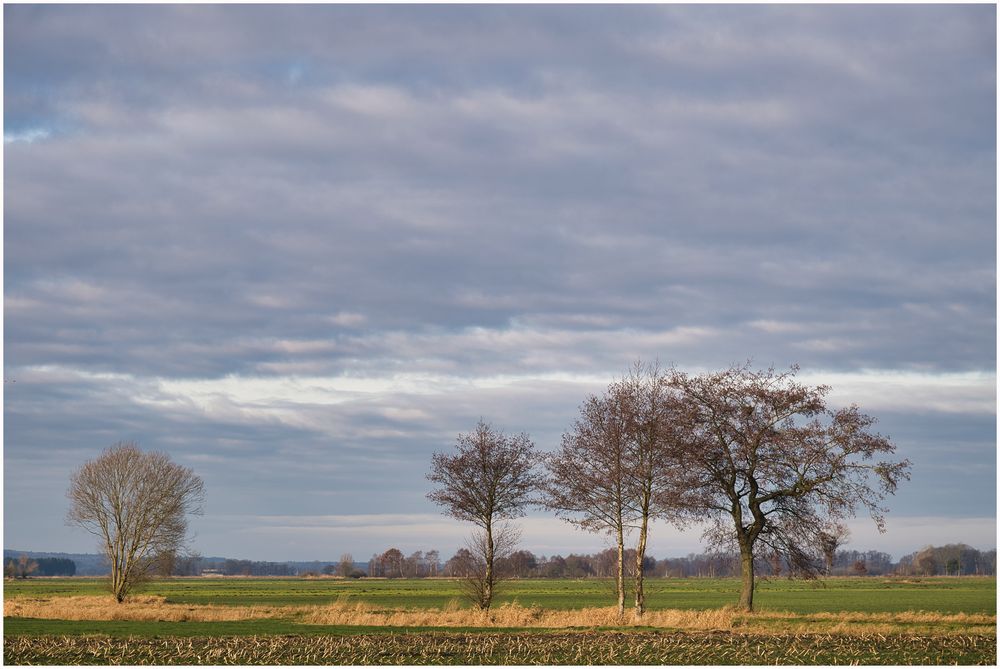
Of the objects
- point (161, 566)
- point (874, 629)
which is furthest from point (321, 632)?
point (161, 566)

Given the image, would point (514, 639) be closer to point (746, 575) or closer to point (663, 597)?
point (746, 575)

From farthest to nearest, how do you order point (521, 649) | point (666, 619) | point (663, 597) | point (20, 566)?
point (20, 566) → point (663, 597) → point (666, 619) → point (521, 649)

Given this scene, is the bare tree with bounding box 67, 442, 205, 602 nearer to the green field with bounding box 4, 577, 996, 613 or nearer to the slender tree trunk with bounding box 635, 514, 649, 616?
the green field with bounding box 4, 577, 996, 613

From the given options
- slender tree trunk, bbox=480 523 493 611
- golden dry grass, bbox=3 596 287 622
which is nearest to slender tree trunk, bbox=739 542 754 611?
slender tree trunk, bbox=480 523 493 611

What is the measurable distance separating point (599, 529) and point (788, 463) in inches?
307

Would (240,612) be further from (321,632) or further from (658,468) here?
(658,468)

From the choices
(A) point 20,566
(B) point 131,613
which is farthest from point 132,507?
(A) point 20,566

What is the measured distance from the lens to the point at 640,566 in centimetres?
3859

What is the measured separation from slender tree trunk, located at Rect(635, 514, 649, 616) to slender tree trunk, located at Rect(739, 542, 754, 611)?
3.91 m

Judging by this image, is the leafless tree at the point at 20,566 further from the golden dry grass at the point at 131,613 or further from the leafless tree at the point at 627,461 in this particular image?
the leafless tree at the point at 627,461

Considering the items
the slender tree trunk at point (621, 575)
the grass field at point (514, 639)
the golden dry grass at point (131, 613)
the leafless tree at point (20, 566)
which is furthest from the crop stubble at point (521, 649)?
the leafless tree at point (20, 566)

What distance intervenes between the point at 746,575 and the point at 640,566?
4.31 m

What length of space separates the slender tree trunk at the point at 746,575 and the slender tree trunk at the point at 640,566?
3913 mm

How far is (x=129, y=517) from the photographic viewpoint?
6800 centimetres
